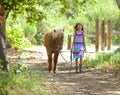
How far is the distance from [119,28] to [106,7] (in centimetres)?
219

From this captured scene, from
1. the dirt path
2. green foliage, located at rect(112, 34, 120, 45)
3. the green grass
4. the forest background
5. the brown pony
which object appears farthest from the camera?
green foliage, located at rect(112, 34, 120, 45)

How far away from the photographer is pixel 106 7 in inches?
1186

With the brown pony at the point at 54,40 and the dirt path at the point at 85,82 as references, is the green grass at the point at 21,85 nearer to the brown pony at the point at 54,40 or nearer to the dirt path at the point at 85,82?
the dirt path at the point at 85,82

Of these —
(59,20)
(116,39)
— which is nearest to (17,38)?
(59,20)

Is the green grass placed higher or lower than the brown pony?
lower

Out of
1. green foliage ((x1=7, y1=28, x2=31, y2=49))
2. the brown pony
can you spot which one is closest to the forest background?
green foliage ((x1=7, y1=28, x2=31, y2=49))

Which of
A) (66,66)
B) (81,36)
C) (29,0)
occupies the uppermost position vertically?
(29,0)

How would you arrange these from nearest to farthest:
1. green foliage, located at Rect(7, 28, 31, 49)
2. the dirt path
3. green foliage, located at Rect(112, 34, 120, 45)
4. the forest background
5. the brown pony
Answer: the dirt path < the brown pony < green foliage, located at Rect(7, 28, 31, 49) < the forest background < green foliage, located at Rect(112, 34, 120, 45)

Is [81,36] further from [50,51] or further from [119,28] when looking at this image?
[119,28]

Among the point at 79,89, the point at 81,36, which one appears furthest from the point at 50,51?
the point at 79,89

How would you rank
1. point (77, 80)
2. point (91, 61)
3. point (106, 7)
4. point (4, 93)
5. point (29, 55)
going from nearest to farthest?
1. point (4, 93)
2. point (77, 80)
3. point (91, 61)
4. point (29, 55)
5. point (106, 7)

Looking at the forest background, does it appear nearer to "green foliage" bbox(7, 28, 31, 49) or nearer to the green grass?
"green foliage" bbox(7, 28, 31, 49)

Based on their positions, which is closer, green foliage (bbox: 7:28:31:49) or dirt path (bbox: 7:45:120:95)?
dirt path (bbox: 7:45:120:95)

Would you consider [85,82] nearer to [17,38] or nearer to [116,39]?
[17,38]
